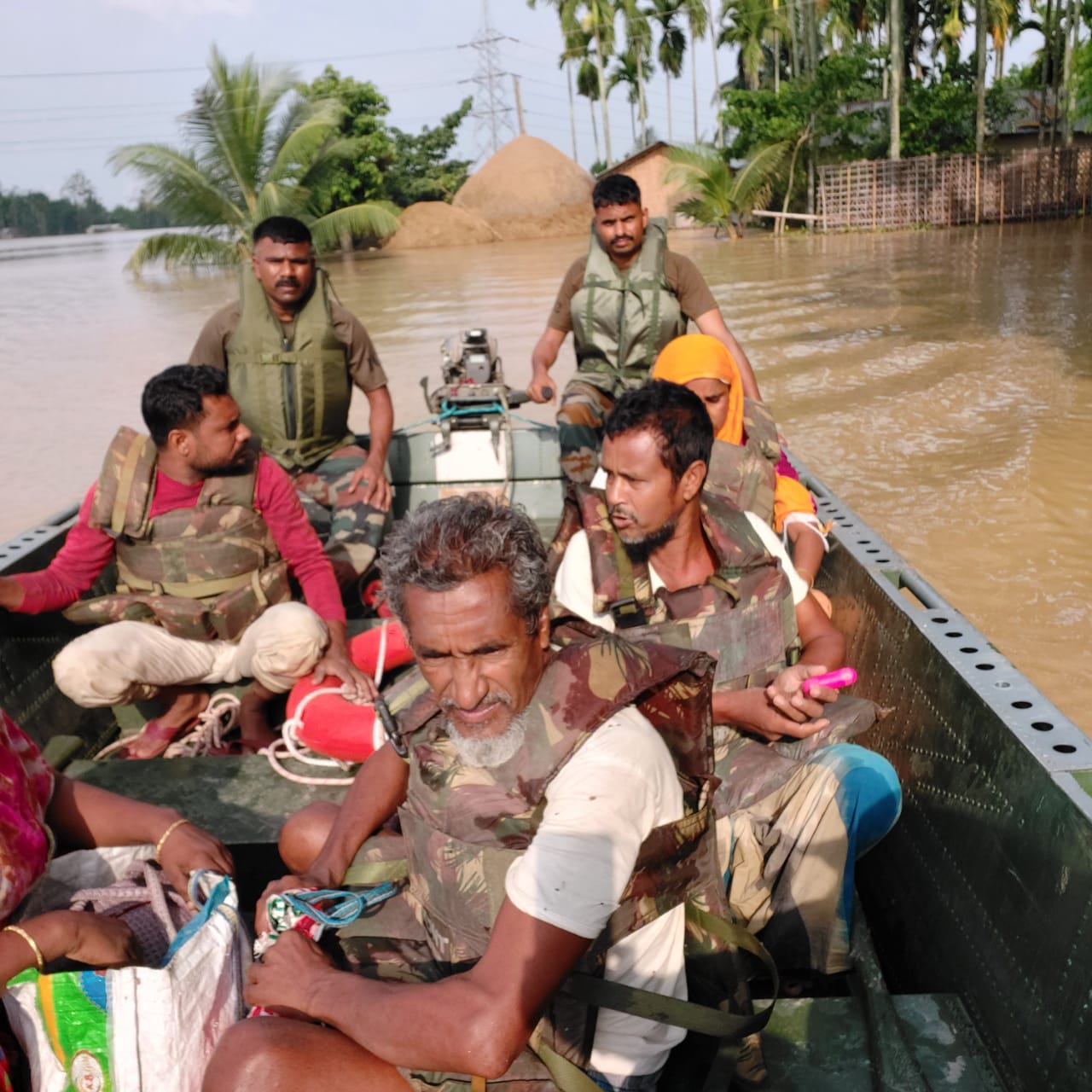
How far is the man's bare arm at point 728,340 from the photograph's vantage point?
13.7 ft

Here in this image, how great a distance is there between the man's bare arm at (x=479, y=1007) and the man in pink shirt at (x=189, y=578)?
1521 mm

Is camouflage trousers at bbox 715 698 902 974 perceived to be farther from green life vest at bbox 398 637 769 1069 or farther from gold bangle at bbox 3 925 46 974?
gold bangle at bbox 3 925 46 974

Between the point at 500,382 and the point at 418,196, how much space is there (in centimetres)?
3155

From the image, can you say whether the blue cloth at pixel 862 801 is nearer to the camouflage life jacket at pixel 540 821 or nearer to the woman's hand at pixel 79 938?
the camouflage life jacket at pixel 540 821

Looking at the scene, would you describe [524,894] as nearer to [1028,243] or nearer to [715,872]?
[715,872]

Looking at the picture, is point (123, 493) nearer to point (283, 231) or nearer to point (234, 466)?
point (234, 466)

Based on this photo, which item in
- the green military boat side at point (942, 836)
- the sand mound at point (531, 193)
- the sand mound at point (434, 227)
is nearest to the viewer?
the green military boat side at point (942, 836)

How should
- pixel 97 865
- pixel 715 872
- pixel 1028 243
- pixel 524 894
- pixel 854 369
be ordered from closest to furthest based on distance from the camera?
pixel 524 894 → pixel 715 872 → pixel 97 865 → pixel 854 369 → pixel 1028 243

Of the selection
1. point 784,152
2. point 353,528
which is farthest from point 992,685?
point 784,152

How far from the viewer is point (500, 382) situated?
195 inches

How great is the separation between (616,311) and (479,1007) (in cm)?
391

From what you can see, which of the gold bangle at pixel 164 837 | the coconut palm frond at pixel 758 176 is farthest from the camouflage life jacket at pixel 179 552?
the coconut palm frond at pixel 758 176

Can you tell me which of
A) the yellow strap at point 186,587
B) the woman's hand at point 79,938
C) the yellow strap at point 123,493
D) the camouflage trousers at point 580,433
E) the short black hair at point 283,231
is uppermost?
the short black hair at point 283,231

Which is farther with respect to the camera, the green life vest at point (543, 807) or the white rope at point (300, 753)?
the white rope at point (300, 753)
